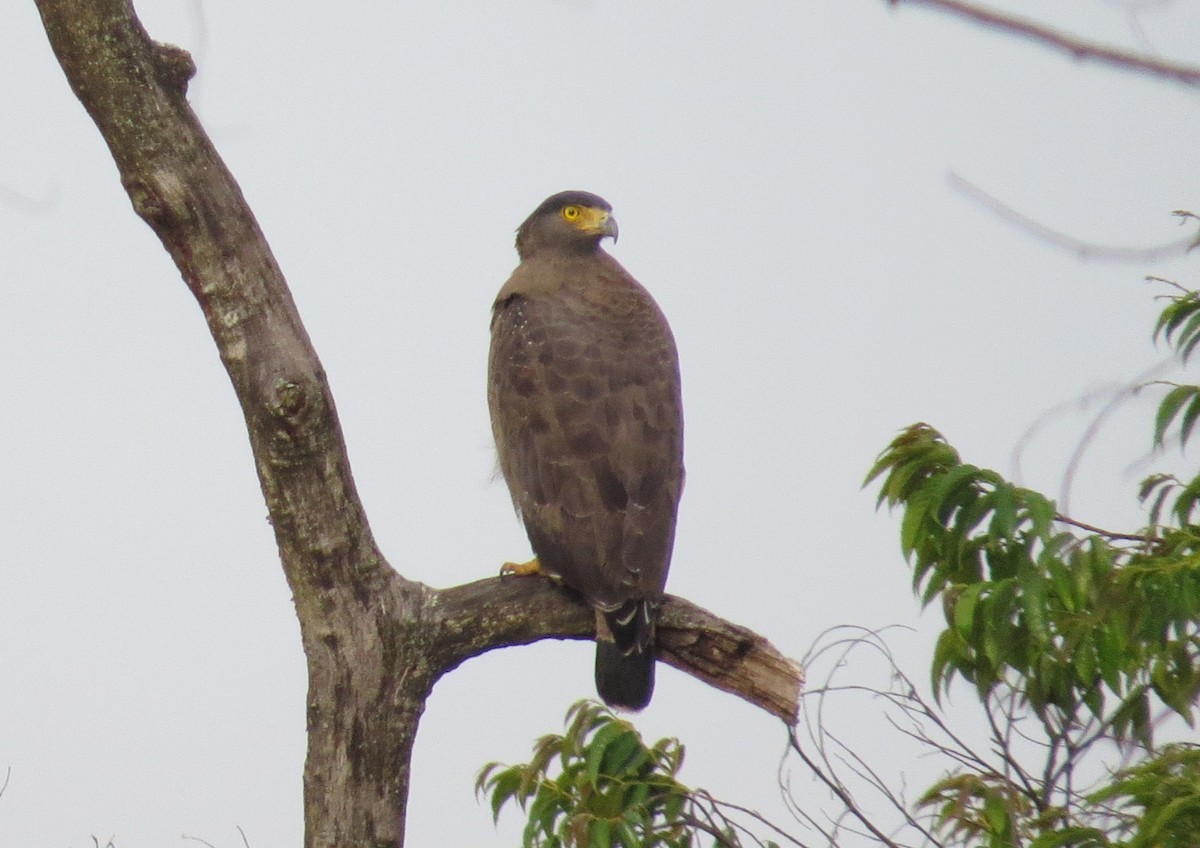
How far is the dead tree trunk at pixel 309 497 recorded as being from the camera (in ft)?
10.2

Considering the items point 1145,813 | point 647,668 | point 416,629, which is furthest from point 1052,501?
point 416,629

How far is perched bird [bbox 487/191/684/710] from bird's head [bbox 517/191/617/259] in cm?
34

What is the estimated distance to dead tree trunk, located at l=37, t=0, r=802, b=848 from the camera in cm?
311

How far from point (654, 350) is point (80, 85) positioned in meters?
2.00

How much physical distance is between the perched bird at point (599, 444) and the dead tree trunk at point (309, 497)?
259 millimetres

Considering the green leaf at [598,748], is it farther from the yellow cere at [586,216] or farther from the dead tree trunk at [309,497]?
the yellow cere at [586,216]

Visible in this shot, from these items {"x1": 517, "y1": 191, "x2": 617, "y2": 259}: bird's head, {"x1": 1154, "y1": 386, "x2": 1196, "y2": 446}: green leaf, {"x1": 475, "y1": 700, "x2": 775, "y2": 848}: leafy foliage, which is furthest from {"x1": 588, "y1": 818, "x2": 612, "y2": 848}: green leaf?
{"x1": 517, "y1": 191, "x2": 617, "y2": 259}: bird's head

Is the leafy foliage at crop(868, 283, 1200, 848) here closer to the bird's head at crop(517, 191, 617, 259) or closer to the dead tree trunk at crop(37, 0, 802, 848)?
the dead tree trunk at crop(37, 0, 802, 848)

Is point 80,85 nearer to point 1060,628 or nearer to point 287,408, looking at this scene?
point 287,408

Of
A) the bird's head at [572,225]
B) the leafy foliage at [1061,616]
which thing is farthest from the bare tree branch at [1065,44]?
the bird's head at [572,225]

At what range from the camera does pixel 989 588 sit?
125 inches

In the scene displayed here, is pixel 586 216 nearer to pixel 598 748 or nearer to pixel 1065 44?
pixel 598 748

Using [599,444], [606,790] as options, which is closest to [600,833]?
[606,790]

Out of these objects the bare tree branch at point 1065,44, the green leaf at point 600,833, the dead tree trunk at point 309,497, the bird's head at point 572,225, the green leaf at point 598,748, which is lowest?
the bare tree branch at point 1065,44
